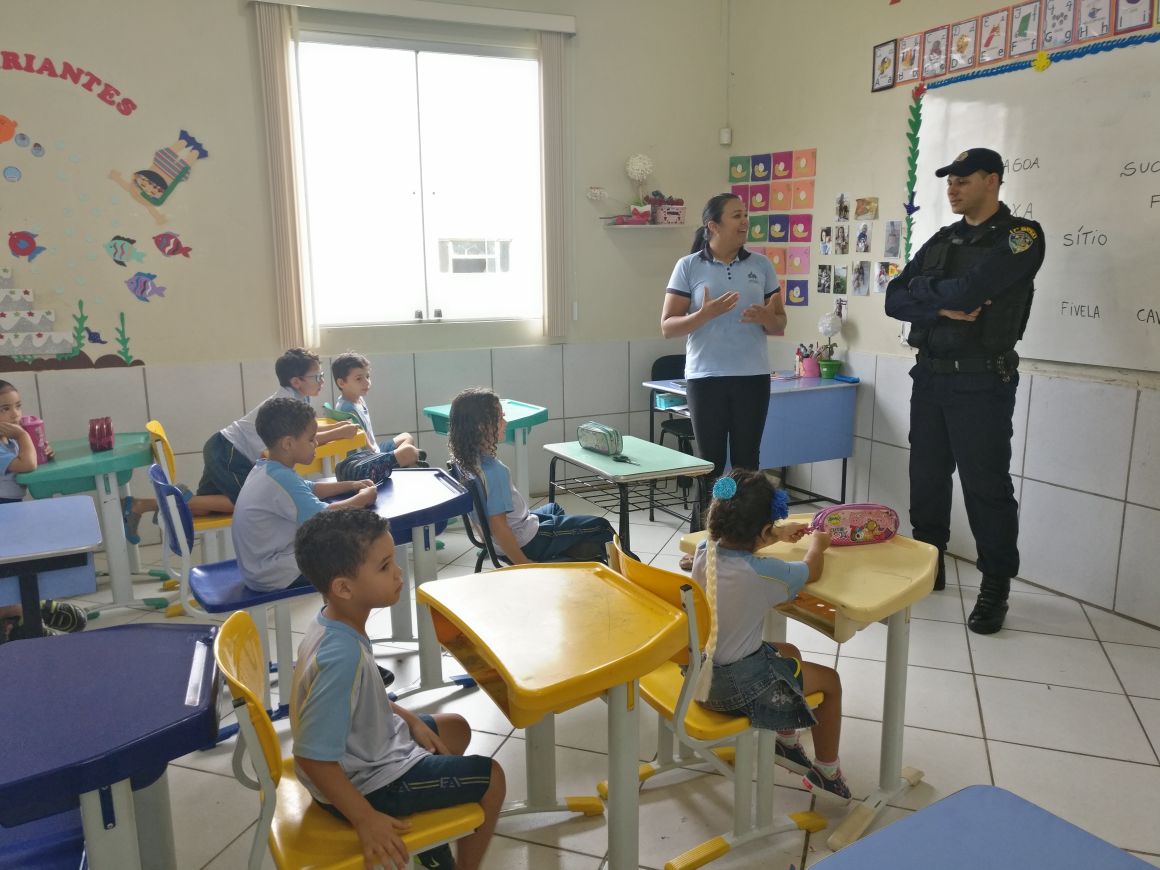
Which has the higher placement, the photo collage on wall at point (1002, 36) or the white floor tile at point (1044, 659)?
the photo collage on wall at point (1002, 36)

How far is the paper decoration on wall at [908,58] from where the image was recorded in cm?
399

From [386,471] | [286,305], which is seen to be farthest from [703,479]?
[286,305]

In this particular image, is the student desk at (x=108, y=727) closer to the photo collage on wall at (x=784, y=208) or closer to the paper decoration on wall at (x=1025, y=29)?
the paper decoration on wall at (x=1025, y=29)

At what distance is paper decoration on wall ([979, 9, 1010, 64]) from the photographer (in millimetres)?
3551

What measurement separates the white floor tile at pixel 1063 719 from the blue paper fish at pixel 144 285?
3.99 metres

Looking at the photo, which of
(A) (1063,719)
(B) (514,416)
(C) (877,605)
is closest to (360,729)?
(C) (877,605)

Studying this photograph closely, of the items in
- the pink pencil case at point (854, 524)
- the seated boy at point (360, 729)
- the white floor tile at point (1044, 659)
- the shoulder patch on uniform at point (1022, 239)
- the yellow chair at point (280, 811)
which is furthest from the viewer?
the shoulder patch on uniform at point (1022, 239)

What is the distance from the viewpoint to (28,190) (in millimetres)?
3902

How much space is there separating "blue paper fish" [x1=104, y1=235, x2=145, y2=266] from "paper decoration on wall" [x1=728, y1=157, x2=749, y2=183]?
341 centimetres

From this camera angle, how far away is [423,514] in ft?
7.95

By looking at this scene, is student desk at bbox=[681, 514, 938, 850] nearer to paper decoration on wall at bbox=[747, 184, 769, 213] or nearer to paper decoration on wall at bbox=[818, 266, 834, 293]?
paper decoration on wall at bbox=[818, 266, 834, 293]

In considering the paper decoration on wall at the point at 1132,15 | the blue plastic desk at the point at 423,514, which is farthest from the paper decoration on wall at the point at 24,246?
the paper decoration on wall at the point at 1132,15

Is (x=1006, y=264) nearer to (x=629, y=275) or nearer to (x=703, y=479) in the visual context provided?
(x=703, y=479)

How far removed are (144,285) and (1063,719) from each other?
4243mm
